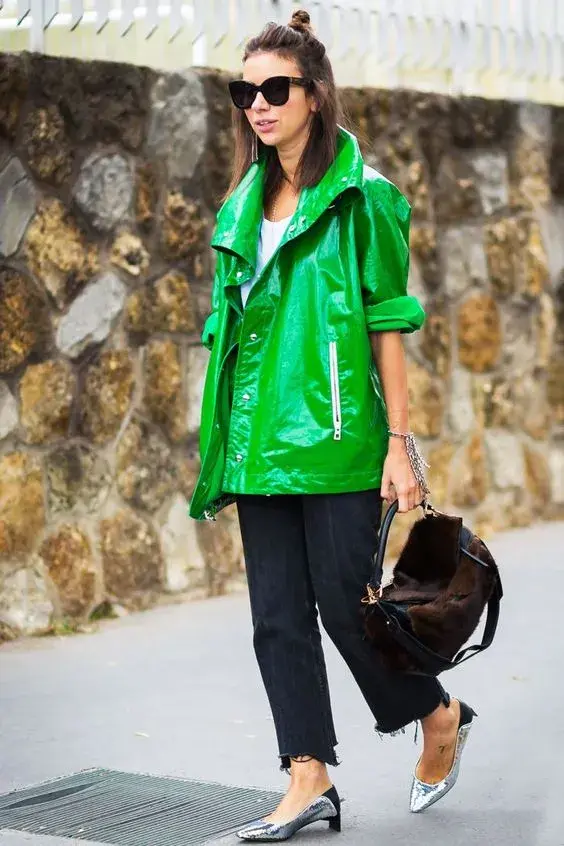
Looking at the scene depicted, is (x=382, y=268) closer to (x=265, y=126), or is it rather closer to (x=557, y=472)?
(x=265, y=126)

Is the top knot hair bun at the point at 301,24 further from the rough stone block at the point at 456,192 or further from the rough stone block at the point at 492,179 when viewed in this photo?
the rough stone block at the point at 492,179

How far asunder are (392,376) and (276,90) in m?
0.68

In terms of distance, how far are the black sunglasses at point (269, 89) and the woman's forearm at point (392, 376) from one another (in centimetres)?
56

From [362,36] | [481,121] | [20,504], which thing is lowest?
[20,504]

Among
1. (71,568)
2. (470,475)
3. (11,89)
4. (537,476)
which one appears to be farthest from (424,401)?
(11,89)

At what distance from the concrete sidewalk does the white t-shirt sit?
125 cm

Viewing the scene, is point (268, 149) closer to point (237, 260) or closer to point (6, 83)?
point (237, 260)

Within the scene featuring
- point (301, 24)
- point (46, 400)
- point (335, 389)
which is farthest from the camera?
point (46, 400)

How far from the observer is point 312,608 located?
3932mm

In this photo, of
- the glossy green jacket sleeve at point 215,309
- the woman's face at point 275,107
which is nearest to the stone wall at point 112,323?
the glossy green jacket sleeve at point 215,309

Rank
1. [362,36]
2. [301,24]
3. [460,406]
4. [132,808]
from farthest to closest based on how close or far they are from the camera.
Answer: [460,406]
[362,36]
[132,808]
[301,24]

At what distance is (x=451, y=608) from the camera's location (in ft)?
12.1

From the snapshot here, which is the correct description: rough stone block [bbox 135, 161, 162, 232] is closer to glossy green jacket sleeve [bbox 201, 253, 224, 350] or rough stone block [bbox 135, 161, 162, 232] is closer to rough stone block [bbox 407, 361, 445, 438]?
rough stone block [bbox 407, 361, 445, 438]

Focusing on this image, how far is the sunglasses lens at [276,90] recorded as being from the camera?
12.4 ft
